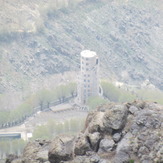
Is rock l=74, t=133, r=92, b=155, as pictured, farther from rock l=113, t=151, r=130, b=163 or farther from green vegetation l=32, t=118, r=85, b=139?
green vegetation l=32, t=118, r=85, b=139

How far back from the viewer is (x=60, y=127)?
9631 cm

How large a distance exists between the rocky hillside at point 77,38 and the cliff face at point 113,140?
283 ft

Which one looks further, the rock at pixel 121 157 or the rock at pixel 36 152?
the rock at pixel 36 152

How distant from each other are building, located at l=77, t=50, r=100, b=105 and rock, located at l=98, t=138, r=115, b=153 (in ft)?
238

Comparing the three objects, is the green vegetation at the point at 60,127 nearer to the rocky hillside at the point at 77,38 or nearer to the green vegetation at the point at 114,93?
the green vegetation at the point at 114,93

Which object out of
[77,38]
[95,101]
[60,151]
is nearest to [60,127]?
[95,101]

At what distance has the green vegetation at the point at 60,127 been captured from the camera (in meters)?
93.8

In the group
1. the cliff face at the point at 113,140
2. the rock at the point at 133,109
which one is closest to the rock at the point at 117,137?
the cliff face at the point at 113,140

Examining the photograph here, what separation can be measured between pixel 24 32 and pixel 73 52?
13.3 metres

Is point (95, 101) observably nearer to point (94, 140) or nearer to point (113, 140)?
point (113, 140)

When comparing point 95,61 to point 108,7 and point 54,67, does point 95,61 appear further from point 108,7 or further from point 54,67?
point 108,7

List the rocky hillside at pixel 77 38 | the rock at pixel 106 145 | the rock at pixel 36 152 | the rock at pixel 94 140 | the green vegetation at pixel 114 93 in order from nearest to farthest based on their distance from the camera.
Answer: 1. the rock at pixel 106 145
2. the rock at pixel 94 140
3. the rock at pixel 36 152
4. the green vegetation at pixel 114 93
5. the rocky hillside at pixel 77 38

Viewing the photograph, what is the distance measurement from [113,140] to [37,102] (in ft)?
254

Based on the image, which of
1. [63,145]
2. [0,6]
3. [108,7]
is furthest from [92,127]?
[108,7]
